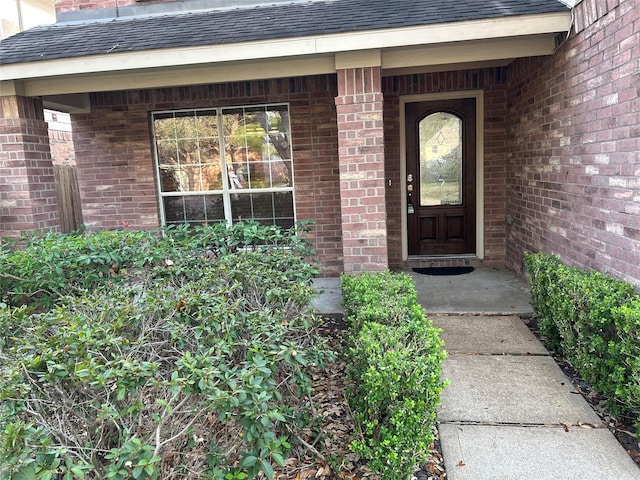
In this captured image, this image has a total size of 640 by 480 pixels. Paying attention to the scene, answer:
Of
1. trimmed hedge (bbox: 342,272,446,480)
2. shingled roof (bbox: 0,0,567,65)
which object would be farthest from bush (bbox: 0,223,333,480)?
shingled roof (bbox: 0,0,567,65)

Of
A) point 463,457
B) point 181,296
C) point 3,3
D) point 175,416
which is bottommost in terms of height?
point 463,457

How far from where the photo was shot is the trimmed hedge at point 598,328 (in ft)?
8.70

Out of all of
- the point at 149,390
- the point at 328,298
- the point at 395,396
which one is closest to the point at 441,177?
the point at 328,298

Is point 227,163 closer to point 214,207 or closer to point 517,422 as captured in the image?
point 214,207

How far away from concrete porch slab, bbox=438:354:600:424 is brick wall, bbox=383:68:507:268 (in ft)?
9.66

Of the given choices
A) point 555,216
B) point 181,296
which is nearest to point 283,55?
point 181,296

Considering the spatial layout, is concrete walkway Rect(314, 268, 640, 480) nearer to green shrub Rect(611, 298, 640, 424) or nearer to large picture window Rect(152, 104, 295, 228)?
green shrub Rect(611, 298, 640, 424)

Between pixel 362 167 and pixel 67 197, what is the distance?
6384 mm

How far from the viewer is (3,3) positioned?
12195mm

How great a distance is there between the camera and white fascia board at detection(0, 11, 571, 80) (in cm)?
418

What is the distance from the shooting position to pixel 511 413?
301 centimetres

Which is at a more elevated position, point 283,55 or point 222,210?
point 283,55

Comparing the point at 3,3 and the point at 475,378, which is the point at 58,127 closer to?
the point at 3,3

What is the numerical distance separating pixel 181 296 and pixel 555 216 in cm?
393
